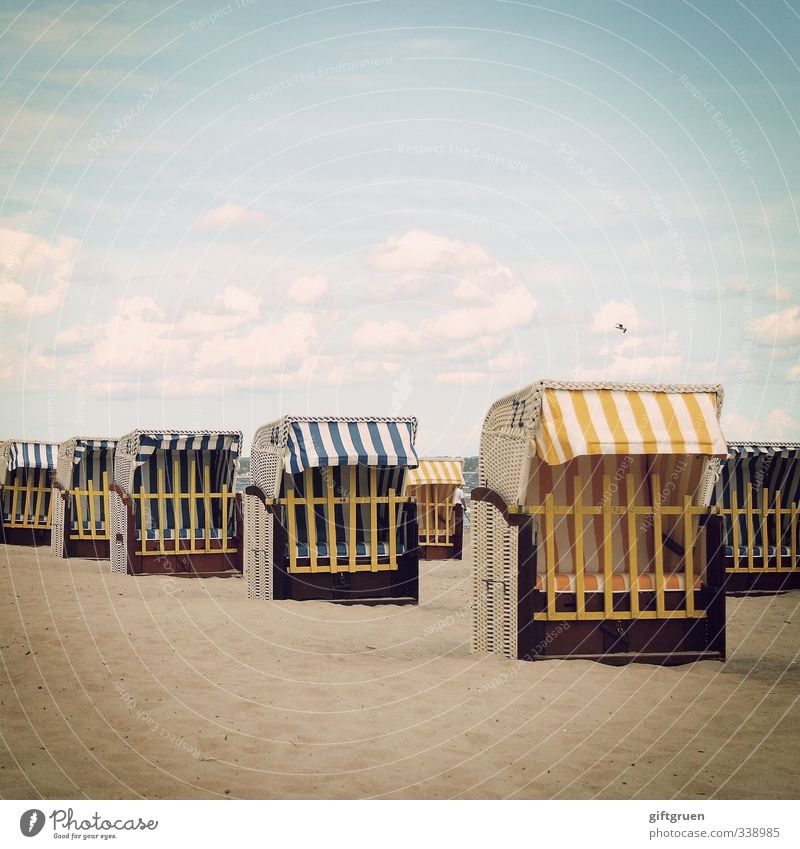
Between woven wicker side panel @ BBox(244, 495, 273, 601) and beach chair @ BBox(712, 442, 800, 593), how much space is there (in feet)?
27.7

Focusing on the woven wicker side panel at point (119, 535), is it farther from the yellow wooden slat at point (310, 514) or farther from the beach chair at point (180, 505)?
the yellow wooden slat at point (310, 514)

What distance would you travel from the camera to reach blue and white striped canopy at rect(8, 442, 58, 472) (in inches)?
1019

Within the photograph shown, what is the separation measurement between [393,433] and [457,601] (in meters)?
3.25

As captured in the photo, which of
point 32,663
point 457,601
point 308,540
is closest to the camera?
point 32,663

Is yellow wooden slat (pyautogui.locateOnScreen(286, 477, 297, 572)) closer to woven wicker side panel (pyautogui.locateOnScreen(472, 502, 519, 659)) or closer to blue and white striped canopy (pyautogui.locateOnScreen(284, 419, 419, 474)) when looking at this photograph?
blue and white striped canopy (pyautogui.locateOnScreen(284, 419, 419, 474))

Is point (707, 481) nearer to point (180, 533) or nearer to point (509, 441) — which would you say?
point (509, 441)

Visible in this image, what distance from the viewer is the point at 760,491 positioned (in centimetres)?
1709

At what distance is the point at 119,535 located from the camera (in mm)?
19000

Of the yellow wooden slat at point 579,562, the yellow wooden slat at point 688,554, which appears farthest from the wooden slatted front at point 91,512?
the yellow wooden slat at point 688,554

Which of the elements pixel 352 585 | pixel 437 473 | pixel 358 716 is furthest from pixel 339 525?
pixel 437 473
